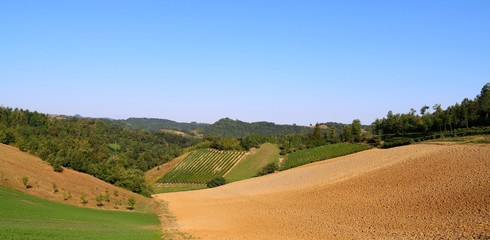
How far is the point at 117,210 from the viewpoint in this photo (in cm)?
4909

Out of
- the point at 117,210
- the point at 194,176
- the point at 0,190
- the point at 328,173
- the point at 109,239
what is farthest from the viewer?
the point at 194,176

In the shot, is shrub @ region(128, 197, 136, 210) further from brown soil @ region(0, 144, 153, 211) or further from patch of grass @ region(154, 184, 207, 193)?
patch of grass @ region(154, 184, 207, 193)

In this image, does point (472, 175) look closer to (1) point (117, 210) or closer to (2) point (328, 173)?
(2) point (328, 173)

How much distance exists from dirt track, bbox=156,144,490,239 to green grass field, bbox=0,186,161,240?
6790 mm

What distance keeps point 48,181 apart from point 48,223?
75.5ft

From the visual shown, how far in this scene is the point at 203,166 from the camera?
438 feet

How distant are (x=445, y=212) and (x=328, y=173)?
36.5m

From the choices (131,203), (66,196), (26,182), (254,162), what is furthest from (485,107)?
(26,182)

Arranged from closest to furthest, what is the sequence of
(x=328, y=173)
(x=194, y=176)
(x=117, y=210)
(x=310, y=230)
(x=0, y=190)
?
1. (x=310, y=230)
2. (x=0, y=190)
3. (x=117, y=210)
4. (x=328, y=173)
5. (x=194, y=176)

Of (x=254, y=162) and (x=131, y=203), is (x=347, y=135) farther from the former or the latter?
(x=131, y=203)

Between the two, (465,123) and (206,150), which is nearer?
(465,123)

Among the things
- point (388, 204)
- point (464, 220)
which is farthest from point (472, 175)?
point (464, 220)

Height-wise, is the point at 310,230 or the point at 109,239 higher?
the point at 109,239

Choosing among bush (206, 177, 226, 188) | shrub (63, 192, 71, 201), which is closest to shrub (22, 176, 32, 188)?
shrub (63, 192, 71, 201)
